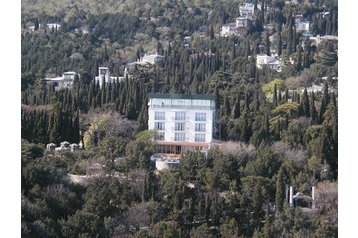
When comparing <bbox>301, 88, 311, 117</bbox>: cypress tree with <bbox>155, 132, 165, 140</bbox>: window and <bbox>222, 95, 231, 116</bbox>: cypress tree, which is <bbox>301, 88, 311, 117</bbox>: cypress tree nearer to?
<bbox>222, 95, 231, 116</bbox>: cypress tree

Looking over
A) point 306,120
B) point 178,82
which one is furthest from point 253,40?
point 306,120

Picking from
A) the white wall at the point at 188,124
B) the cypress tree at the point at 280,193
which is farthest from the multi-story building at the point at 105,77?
the cypress tree at the point at 280,193

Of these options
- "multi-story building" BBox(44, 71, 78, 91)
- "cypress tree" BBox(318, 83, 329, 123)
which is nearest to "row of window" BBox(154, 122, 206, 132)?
"cypress tree" BBox(318, 83, 329, 123)

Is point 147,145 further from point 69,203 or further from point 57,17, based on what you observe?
point 57,17

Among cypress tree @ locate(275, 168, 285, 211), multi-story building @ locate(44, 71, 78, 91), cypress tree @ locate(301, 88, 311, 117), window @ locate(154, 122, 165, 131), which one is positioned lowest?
cypress tree @ locate(275, 168, 285, 211)

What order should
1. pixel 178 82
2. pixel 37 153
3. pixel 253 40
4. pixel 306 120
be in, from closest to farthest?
pixel 37 153
pixel 306 120
pixel 178 82
pixel 253 40
